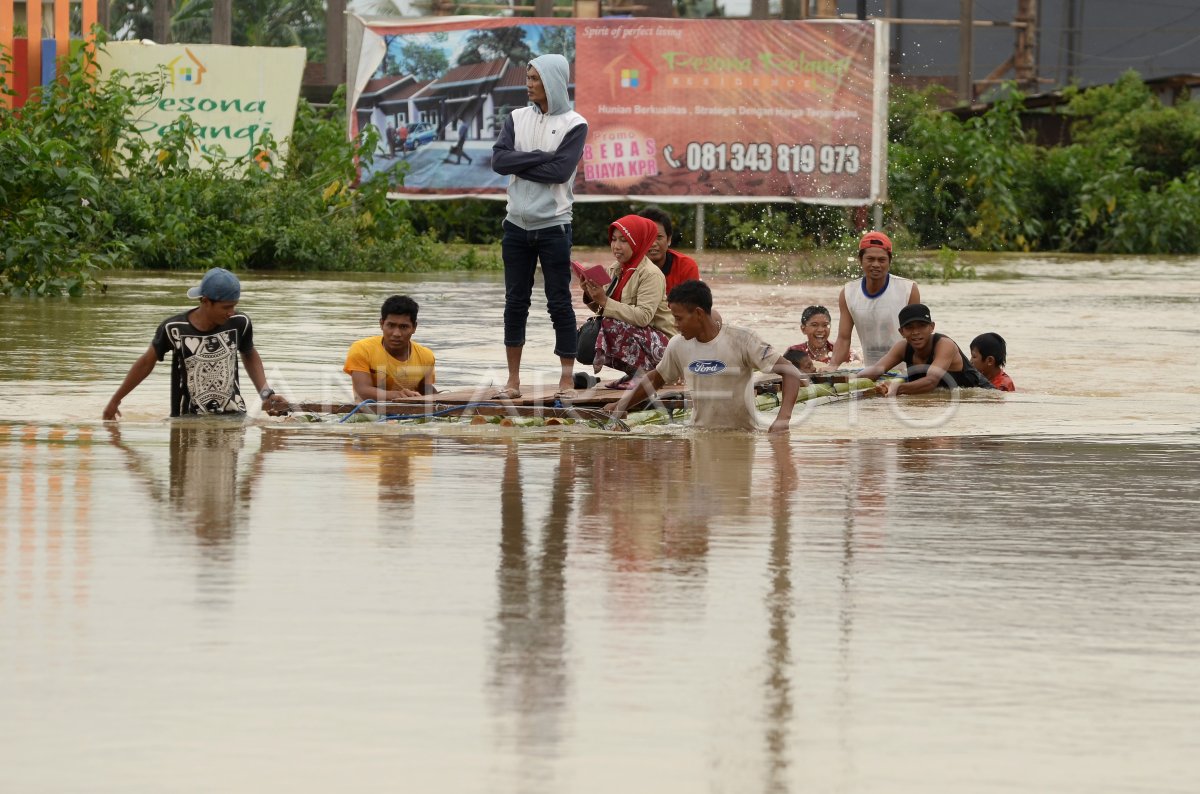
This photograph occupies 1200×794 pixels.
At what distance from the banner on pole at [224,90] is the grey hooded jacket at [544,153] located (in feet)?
47.7

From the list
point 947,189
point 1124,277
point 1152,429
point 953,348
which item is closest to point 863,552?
point 1152,429

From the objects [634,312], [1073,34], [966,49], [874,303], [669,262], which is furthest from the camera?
[1073,34]

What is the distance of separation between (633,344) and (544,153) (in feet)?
4.43

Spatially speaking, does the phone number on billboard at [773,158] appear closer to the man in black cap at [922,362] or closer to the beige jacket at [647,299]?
the man in black cap at [922,362]

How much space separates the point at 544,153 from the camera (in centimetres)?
1056

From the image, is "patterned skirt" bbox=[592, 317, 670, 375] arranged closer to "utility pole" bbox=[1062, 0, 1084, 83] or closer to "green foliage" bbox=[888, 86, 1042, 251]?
"green foliage" bbox=[888, 86, 1042, 251]

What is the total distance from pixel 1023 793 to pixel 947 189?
26.1m

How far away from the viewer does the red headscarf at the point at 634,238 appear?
1119cm

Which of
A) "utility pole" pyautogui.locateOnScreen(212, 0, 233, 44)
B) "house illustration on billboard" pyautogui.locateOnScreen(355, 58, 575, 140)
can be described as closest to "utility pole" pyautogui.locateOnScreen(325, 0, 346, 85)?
"utility pole" pyautogui.locateOnScreen(212, 0, 233, 44)

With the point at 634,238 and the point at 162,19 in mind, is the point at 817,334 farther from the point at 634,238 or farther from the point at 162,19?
the point at 162,19

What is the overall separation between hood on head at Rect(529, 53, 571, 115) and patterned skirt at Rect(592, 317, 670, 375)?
1312 mm

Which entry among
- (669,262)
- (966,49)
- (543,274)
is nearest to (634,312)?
(543,274)

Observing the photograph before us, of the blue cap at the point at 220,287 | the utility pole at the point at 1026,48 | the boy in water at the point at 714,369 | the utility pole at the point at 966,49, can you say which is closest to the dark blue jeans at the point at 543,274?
the boy in water at the point at 714,369

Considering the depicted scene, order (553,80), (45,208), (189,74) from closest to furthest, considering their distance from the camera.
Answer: (553,80)
(45,208)
(189,74)
